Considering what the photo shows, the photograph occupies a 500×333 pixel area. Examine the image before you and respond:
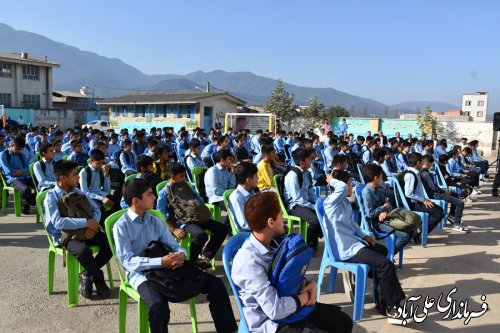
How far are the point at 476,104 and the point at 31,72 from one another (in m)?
72.0

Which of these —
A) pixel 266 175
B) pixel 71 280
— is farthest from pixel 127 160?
pixel 71 280

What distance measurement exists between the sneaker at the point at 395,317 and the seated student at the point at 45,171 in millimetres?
4933

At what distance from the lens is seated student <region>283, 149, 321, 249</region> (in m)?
5.13

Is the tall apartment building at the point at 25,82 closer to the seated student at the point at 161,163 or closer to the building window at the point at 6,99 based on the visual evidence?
the building window at the point at 6,99

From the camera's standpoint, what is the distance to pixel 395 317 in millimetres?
3488

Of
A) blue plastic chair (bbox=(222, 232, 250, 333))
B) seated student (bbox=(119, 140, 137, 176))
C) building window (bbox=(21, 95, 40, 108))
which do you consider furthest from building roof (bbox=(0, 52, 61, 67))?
blue plastic chair (bbox=(222, 232, 250, 333))

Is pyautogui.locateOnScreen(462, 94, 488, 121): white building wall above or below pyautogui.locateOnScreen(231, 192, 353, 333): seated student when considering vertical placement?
above

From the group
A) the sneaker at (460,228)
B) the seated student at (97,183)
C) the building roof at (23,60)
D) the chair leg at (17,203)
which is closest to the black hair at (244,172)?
the seated student at (97,183)

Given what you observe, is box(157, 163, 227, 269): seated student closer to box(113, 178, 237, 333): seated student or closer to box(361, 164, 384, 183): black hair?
box(113, 178, 237, 333): seated student

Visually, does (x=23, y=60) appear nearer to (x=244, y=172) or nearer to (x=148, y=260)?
(x=244, y=172)

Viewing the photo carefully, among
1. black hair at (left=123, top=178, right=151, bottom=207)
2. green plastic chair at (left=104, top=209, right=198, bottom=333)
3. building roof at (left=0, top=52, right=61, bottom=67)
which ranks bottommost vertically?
green plastic chair at (left=104, top=209, right=198, bottom=333)

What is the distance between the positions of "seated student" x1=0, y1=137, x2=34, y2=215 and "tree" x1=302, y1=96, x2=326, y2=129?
2209cm

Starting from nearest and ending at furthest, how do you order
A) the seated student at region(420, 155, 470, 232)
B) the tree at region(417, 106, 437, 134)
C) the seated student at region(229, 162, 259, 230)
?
the seated student at region(229, 162, 259, 230), the seated student at region(420, 155, 470, 232), the tree at region(417, 106, 437, 134)

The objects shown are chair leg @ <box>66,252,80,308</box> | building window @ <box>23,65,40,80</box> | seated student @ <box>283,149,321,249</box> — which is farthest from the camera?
building window @ <box>23,65,40,80</box>
